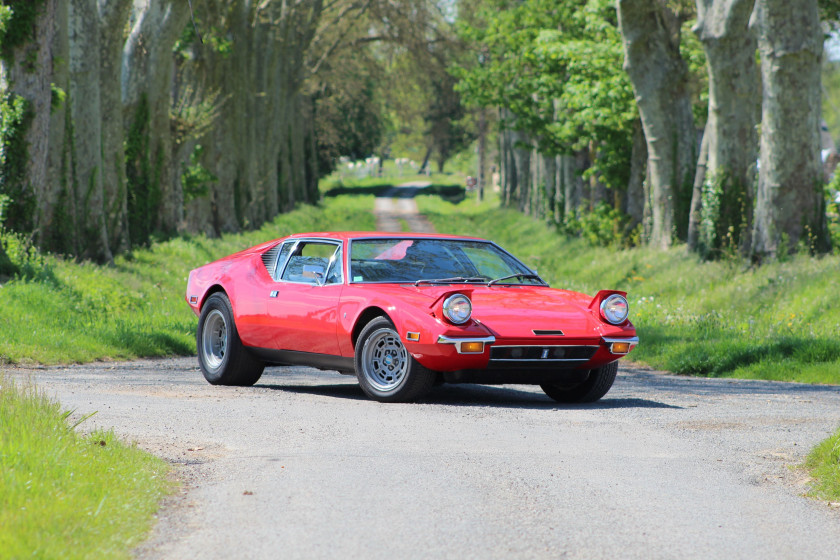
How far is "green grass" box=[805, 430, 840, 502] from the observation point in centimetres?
600

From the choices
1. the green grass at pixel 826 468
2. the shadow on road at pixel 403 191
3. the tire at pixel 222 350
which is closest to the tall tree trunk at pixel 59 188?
the tire at pixel 222 350

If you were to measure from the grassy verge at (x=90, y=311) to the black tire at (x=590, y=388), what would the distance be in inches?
204

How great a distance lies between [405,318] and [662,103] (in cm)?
1536

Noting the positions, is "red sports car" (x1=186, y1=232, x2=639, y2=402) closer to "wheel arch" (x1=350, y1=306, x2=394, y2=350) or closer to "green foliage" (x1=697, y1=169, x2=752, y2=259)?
"wheel arch" (x1=350, y1=306, x2=394, y2=350)

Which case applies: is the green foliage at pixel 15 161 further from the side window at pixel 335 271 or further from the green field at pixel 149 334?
the side window at pixel 335 271

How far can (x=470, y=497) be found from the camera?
571cm

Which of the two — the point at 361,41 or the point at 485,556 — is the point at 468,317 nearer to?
the point at 485,556

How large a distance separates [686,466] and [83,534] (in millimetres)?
3469

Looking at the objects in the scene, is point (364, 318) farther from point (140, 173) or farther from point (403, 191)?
point (403, 191)

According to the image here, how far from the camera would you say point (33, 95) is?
53.6ft

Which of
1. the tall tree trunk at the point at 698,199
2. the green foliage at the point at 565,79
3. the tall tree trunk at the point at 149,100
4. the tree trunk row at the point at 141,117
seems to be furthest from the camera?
the green foliage at the point at 565,79

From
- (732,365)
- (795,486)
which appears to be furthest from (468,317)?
(732,365)

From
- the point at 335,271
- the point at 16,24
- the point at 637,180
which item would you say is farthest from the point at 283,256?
the point at 637,180

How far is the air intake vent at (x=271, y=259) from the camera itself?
10.7 metres
